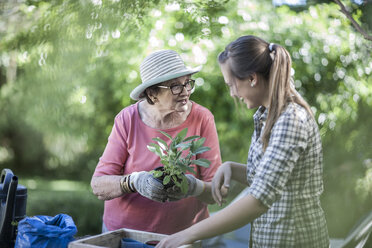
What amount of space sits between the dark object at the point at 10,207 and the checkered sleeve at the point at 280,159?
115 cm

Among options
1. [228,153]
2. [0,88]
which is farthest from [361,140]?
[0,88]

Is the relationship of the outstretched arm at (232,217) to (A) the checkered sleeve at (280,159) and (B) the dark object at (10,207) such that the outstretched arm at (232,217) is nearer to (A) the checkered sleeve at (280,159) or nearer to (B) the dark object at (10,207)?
(A) the checkered sleeve at (280,159)

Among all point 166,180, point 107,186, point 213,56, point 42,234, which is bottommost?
point 42,234

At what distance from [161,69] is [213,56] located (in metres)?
1.71

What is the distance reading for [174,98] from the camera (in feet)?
6.58

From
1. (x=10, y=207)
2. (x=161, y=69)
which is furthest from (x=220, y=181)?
(x=10, y=207)

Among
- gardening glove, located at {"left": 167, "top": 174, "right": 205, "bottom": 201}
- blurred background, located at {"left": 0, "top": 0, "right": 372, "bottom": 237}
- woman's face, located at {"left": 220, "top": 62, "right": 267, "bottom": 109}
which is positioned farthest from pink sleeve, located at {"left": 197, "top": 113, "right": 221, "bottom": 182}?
blurred background, located at {"left": 0, "top": 0, "right": 372, "bottom": 237}

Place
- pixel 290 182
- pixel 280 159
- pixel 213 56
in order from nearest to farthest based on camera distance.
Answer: pixel 280 159 < pixel 290 182 < pixel 213 56

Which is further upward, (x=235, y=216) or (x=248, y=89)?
(x=248, y=89)

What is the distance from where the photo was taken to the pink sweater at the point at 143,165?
2.03 m

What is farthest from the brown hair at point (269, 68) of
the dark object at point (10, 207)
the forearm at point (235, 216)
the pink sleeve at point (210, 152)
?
the dark object at point (10, 207)

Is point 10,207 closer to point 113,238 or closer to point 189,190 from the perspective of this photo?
point 113,238

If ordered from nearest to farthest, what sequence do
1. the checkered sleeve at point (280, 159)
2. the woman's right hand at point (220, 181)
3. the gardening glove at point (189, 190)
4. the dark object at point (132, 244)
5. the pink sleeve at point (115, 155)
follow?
the checkered sleeve at point (280, 159)
the dark object at point (132, 244)
the woman's right hand at point (220, 181)
the gardening glove at point (189, 190)
the pink sleeve at point (115, 155)

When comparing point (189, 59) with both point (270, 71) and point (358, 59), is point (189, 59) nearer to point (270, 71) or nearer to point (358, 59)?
point (358, 59)
